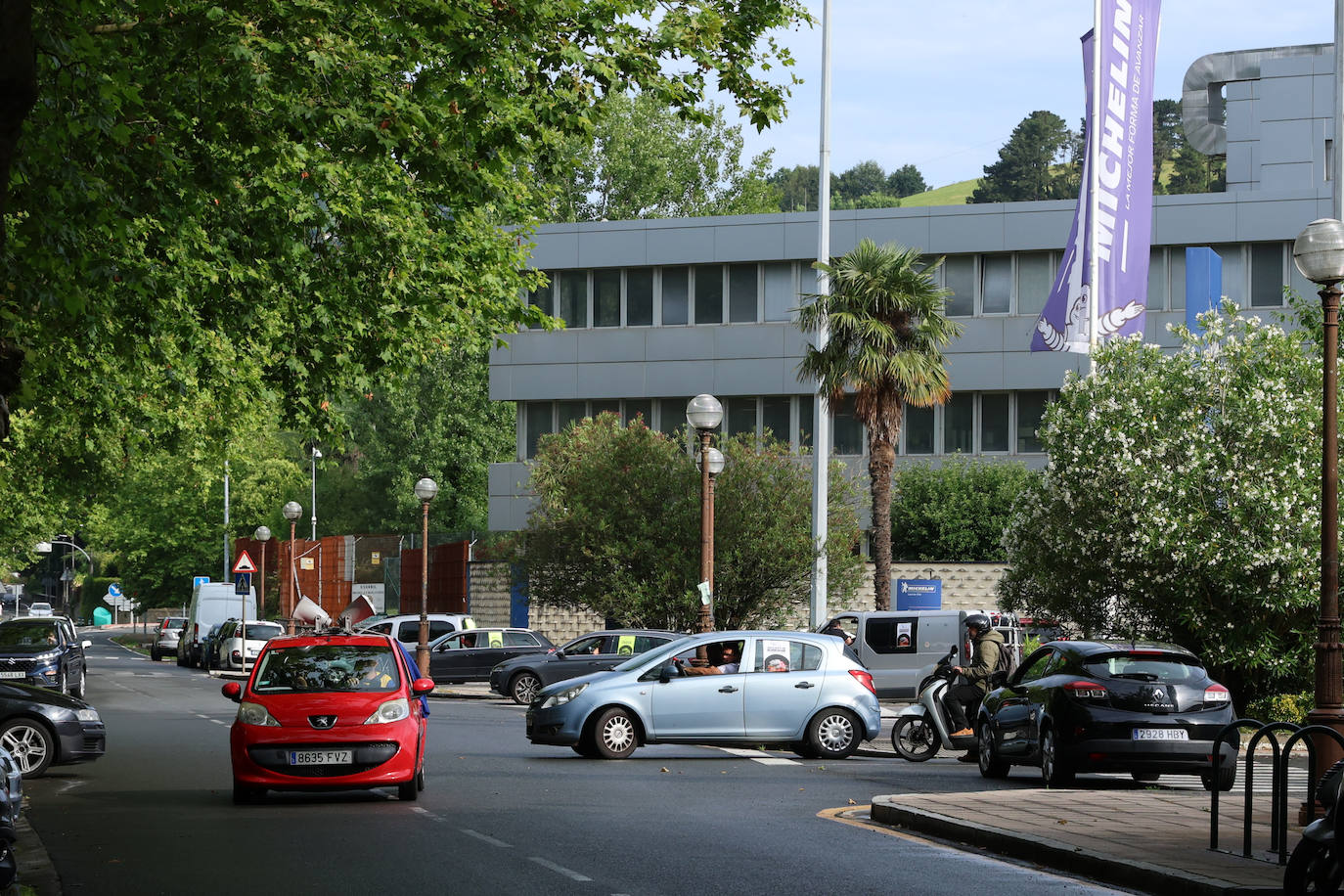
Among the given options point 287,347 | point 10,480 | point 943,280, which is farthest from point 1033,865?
point 943,280

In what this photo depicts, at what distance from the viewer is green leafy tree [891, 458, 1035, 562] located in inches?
1845

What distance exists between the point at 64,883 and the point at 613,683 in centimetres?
997

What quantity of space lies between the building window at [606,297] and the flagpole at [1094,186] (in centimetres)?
2378

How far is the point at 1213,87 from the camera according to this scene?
61.2 m

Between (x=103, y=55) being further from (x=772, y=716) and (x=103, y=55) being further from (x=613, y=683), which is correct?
(x=772, y=716)

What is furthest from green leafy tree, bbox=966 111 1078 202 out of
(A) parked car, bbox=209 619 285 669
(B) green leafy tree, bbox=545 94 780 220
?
(A) parked car, bbox=209 619 285 669

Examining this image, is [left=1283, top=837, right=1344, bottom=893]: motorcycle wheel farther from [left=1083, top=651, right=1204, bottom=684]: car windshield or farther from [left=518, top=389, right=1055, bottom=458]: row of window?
[left=518, top=389, right=1055, bottom=458]: row of window

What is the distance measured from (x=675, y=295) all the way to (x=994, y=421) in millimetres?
10280

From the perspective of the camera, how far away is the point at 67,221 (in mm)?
14266

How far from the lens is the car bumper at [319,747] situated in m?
14.9

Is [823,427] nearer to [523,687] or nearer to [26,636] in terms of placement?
[523,687]

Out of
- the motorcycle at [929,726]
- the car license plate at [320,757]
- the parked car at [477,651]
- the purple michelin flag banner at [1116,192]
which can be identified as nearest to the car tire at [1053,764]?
the motorcycle at [929,726]

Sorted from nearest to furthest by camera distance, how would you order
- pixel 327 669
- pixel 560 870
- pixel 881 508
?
1. pixel 560 870
2. pixel 327 669
3. pixel 881 508

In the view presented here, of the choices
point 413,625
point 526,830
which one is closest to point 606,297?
point 413,625
